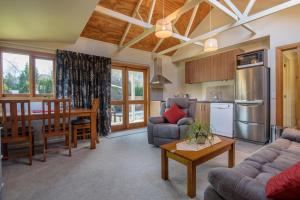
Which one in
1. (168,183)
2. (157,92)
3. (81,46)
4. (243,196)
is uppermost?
(81,46)

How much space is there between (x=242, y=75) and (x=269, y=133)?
147 centimetres

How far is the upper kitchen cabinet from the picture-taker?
4468 millimetres

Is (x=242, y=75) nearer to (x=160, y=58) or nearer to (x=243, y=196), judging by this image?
(x=160, y=58)

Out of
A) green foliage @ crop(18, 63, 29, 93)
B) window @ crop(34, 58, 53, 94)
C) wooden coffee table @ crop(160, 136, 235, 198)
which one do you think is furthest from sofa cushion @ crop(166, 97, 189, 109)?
green foliage @ crop(18, 63, 29, 93)

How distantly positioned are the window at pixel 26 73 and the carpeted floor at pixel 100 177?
5.47 feet

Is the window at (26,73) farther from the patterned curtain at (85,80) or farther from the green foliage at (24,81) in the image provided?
the patterned curtain at (85,80)

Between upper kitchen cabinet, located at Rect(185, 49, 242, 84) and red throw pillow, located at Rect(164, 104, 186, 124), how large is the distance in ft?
6.77

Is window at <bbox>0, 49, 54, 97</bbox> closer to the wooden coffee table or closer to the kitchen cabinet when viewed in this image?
the wooden coffee table

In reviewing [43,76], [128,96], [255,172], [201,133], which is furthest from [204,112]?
[43,76]

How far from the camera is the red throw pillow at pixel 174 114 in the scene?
3459 mm

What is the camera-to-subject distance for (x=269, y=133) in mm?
3660

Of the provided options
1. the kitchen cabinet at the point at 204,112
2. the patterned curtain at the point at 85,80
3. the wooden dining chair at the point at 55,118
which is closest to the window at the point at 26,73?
the patterned curtain at the point at 85,80

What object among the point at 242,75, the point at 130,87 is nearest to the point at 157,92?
the point at 130,87

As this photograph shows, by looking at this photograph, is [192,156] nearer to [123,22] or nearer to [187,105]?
[187,105]
